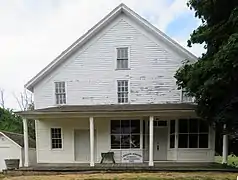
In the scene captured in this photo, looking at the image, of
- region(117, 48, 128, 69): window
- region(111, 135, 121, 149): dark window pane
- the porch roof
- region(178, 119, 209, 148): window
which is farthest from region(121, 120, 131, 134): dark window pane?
region(117, 48, 128, 69): window

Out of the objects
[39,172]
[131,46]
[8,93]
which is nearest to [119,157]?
[39,172]

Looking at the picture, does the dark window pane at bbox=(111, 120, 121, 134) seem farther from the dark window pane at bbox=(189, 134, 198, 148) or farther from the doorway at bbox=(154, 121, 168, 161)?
the dark window pane at bbox=(189, 134, 198, 148)

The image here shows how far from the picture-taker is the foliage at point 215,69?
509 inches

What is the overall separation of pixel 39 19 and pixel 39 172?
1274cm

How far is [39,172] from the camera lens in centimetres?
1570

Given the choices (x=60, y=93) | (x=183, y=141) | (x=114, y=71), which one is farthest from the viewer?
(x=60, y=93)

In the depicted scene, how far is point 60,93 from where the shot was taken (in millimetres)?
19578

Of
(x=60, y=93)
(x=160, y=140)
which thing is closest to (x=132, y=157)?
(x=160, y=140)

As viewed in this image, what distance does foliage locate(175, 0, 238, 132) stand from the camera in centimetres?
1292

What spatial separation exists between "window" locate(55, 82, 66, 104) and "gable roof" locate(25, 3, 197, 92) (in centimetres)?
102

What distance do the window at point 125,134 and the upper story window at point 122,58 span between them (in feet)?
10.6

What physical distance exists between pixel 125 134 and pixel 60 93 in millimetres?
4552

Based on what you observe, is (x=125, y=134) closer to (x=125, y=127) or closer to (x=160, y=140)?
(x=125, y=127)

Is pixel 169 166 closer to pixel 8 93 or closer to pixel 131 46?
pixel 131 46
